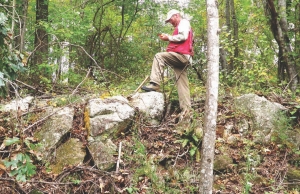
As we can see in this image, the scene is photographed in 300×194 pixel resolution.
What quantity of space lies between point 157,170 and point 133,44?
28.9 feet

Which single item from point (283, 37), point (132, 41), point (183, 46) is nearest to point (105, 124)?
point (183, 46)

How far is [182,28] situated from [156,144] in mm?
2304

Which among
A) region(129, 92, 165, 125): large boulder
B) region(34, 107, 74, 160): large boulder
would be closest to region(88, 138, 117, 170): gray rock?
region(34, 107, 74, 160): large boulder

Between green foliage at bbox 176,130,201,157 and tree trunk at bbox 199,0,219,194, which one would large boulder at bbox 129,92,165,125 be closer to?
green foliage at bbox 176,130,201,157

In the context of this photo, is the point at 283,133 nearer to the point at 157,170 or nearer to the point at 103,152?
the point at 157,170

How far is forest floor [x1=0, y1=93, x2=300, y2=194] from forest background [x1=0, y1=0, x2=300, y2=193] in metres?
1.77

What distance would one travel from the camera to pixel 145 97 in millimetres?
6277

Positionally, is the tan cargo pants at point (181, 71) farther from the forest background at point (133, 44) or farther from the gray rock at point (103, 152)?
the gray rock at point (103, 152)

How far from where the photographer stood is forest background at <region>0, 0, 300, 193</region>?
26.5 feet

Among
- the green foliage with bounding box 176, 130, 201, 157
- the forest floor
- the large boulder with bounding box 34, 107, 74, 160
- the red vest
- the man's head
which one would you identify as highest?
the man's head

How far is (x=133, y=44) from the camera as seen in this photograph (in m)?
13.1

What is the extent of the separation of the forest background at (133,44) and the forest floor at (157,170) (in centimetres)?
177

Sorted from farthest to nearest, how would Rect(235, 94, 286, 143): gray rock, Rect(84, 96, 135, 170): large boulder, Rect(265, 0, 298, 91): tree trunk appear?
1. Rect(265, 0, 298, 91): tree trunk
2. Rect(235, 94, 286, 143): gray rock
3. Rect(84, 96, 135, 170): large boulder

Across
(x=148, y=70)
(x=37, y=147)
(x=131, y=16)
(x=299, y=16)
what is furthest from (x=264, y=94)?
(x=131, y=16)
